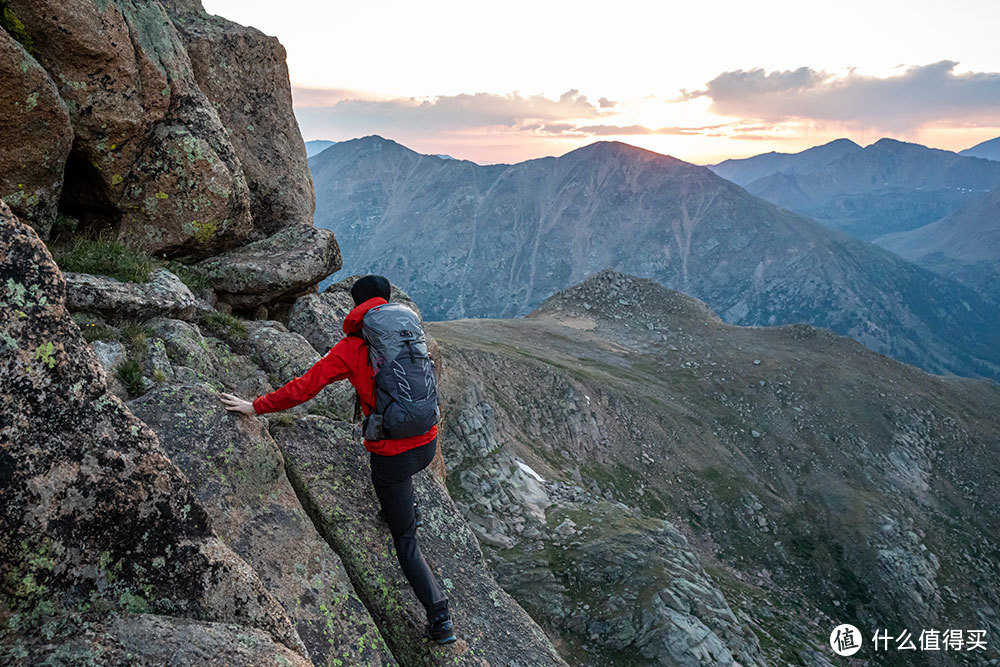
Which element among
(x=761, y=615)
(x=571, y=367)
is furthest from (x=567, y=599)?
(x=571, y=367)

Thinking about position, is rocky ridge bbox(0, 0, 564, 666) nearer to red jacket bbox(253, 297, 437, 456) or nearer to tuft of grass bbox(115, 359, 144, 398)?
tuft of grass bbox(115, 359, 144, 398)

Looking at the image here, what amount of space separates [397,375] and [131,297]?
6046 mm

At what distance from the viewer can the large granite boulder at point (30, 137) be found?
991cm

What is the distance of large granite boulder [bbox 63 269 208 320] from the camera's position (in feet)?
30.1

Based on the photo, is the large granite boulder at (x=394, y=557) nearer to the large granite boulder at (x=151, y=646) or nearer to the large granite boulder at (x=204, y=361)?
the large granite boulder at (x=204, y=361)

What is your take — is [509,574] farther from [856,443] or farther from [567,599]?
[856,443]

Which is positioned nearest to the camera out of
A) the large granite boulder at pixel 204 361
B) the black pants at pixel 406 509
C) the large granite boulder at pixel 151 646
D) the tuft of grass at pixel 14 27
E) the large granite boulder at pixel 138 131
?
the large granite boulder at pixel 151 646

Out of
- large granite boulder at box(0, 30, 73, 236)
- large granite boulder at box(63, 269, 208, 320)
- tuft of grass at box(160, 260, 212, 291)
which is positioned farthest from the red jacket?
large granite boulder at box(0, 30, 73, 236)

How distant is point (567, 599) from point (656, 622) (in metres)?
3.52

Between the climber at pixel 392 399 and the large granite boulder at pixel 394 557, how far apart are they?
0.41 meters

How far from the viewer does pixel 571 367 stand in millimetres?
52188

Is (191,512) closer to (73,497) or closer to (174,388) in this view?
(73,497)

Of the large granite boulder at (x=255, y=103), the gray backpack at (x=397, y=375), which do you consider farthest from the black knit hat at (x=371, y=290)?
the large granite boulder at (x=255, y=103)

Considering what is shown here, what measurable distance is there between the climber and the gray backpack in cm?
1
